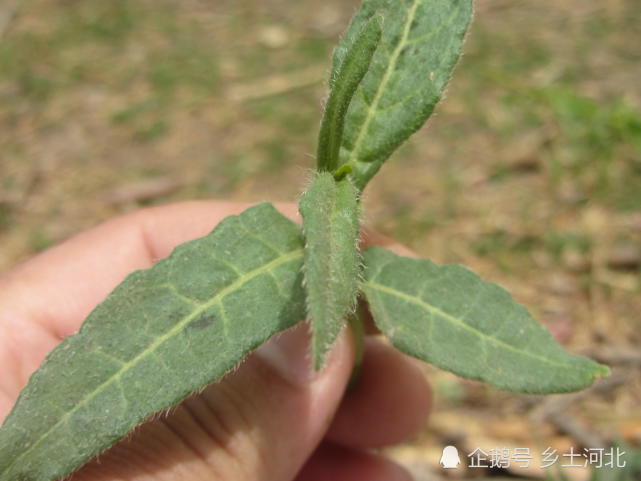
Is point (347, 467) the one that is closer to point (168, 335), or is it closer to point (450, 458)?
point (450, 458)

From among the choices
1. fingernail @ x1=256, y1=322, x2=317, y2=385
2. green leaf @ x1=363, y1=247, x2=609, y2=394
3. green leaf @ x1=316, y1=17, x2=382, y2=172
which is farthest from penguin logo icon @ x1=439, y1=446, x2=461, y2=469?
green leaf @ x1=316, y1=17, x2=382, y2=172

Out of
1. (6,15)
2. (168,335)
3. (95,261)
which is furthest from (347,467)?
(6,15)

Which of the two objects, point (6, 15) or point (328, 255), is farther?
point (6, 15)

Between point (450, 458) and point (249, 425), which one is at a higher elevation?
point (249, 425)

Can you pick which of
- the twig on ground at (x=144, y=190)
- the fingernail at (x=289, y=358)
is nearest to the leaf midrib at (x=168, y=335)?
the fingernail at (x=289, y=358)

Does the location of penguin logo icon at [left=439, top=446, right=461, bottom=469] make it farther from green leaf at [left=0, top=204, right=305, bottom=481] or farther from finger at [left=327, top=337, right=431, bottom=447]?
green leaf at [left=0, top=204, right=305, bottom=481]

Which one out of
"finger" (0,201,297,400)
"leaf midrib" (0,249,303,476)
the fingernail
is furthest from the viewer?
"finger" (0,201,297,400)
